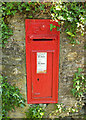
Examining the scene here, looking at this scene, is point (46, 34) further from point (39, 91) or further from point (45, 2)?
point (39, 91)

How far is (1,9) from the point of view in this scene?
2.79m

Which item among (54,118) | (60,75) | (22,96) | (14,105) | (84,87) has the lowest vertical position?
(54,118)

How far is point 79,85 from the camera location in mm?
3182

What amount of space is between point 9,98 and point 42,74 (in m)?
0.91

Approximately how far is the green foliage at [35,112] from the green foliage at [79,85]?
84 centimetres

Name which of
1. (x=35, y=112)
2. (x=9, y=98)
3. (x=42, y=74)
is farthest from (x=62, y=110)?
(x=9, y=98)

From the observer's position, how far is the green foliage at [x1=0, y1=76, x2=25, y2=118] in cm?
304

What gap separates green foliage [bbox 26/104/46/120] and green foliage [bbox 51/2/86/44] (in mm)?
1679

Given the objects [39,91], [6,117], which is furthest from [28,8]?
[6,117]

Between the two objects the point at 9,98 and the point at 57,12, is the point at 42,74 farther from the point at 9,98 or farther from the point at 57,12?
the point at 57,12

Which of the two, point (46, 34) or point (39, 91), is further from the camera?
point (39, 91)

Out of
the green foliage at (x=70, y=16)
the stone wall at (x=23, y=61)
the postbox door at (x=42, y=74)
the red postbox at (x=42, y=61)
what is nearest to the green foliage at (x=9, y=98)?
the stone wall at (x=23, y=61)

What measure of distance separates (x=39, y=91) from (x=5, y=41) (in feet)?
4.37

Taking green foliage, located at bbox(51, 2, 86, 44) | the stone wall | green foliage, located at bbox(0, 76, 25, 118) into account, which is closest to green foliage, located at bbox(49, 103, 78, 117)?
the stone wall
